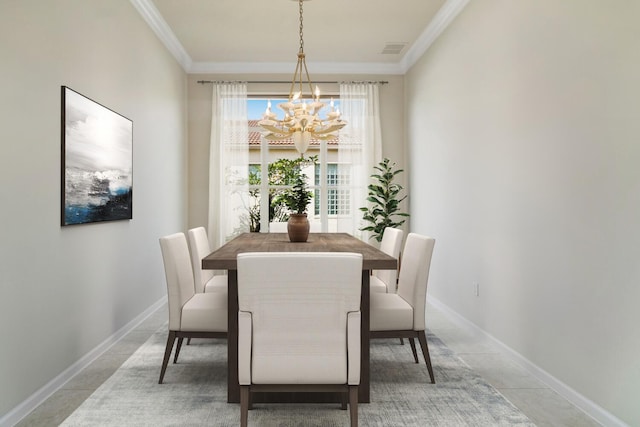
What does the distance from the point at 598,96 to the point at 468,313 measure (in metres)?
2.41

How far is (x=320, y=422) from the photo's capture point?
2.47 metres

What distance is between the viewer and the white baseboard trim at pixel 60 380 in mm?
2439

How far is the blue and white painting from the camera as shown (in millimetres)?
3055

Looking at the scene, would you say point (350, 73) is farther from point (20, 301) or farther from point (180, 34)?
point (20, 301)

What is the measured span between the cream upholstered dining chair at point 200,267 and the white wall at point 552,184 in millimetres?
2127

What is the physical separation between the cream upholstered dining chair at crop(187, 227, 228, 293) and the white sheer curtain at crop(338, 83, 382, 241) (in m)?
2.86

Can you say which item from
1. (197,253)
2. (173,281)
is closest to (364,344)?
(173,281)

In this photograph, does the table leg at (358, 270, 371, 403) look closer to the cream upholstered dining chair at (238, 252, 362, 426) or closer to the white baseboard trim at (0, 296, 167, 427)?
the cream upholstered dining chair at (238, 252, 362, 426)

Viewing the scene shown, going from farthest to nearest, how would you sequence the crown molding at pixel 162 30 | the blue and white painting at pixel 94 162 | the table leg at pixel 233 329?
the crown molding at pixel 162 30
the blue and white painting at pixel 94 162
the table leg at pixel 233 329

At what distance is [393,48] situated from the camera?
5.95 meters

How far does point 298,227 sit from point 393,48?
124 inches

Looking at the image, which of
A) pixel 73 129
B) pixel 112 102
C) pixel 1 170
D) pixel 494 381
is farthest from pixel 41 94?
pixel 494 381

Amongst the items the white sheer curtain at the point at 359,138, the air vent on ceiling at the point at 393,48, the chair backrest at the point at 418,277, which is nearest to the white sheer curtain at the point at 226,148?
the white sheer curtain at the point at 359,138

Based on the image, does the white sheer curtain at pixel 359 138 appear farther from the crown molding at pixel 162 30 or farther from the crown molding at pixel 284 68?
the crown molding at pixel 162 30
